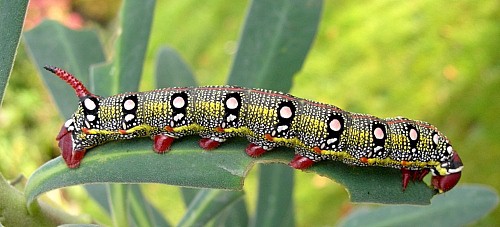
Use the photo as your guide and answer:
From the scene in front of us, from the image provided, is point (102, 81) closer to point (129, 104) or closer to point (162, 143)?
point (129, 104)

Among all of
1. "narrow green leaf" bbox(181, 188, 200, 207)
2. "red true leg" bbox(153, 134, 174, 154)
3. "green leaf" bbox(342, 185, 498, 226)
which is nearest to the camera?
"red true leg" bbox(153, 134, 174, 154)

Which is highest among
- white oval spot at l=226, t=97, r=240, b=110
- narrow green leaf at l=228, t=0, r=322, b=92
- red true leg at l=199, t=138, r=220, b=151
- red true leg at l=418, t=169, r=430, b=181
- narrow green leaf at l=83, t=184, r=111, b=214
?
narrow green leaf at l=228, t=0, r=322, b=92

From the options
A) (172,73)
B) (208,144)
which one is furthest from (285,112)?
(172,73)

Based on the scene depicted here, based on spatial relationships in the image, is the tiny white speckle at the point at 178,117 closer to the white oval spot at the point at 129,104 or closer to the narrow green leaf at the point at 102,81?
the white oval spot at the point at 129,104

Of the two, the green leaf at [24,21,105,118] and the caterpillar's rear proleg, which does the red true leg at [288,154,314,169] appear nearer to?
the caterpillar's rear proleg

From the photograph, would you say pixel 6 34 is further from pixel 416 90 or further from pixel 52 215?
pixel 416 90

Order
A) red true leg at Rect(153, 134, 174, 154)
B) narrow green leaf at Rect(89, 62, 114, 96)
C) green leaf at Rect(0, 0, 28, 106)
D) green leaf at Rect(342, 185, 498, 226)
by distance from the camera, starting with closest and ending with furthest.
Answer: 1. green leaf at Rect(0, 0, 28, 106)
2. red true leg at Rect(153, 134, 174, 154)
3. narrow green leaf at Rect(89, 62, 114, 96)
4. green leaf at Rect(342, 185, 498, 226)

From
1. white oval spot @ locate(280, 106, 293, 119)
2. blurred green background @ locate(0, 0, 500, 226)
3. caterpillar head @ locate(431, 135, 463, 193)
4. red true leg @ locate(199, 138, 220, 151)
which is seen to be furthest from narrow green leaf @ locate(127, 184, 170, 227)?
blurred green background @ locate(0, 0, 500, 226)

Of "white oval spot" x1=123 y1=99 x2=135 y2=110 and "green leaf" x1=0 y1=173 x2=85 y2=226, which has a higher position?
"white oval spot" x1=123 y1=99 x2=135 y2=110
